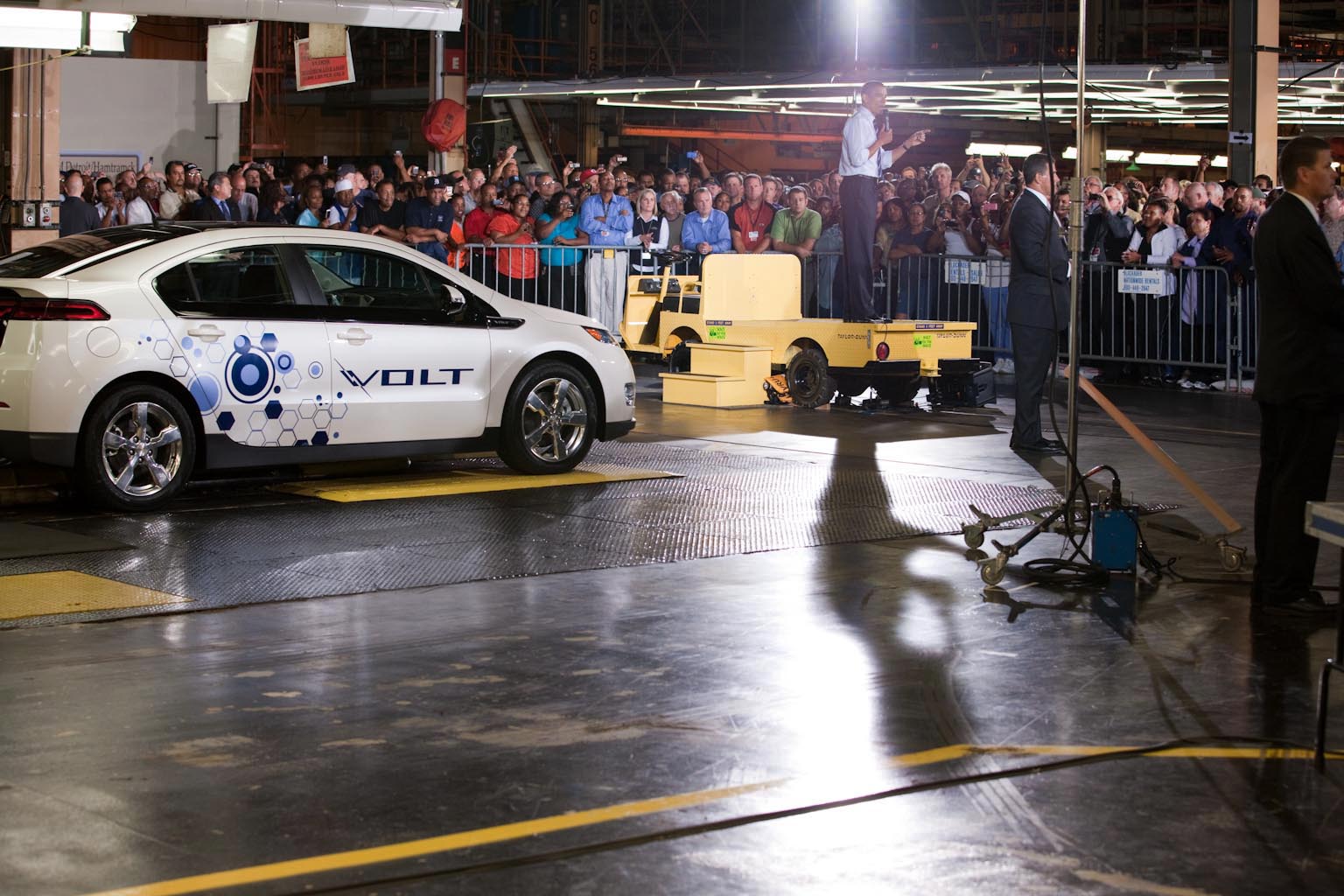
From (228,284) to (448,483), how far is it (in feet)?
6.80

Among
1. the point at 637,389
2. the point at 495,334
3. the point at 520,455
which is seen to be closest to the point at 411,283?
the point at 495,334

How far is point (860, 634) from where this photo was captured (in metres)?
7.69

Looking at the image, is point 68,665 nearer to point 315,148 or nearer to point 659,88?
point 659,88

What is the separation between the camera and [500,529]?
10359 millimetres

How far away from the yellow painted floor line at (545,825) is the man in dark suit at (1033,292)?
8.08 metres

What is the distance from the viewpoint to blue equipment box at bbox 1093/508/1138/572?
9.04 m

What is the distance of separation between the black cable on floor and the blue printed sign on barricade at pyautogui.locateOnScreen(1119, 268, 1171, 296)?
47.9ft

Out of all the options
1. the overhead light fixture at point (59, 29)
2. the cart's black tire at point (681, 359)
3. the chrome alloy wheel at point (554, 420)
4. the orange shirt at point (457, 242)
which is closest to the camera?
the chrome alloy wheel at point (554, 420)

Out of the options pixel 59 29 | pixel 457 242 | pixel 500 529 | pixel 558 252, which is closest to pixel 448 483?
pixel 500 529

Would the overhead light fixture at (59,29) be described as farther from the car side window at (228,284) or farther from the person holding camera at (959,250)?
the person holding camera at (959,250)

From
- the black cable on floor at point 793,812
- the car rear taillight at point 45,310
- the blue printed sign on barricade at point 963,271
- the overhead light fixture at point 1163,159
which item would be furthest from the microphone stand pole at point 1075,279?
the overhead light fixture at point 1163,159

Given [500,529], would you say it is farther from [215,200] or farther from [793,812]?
[215,200]

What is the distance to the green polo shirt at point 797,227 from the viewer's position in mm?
21703

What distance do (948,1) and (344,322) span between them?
35.1 meters
